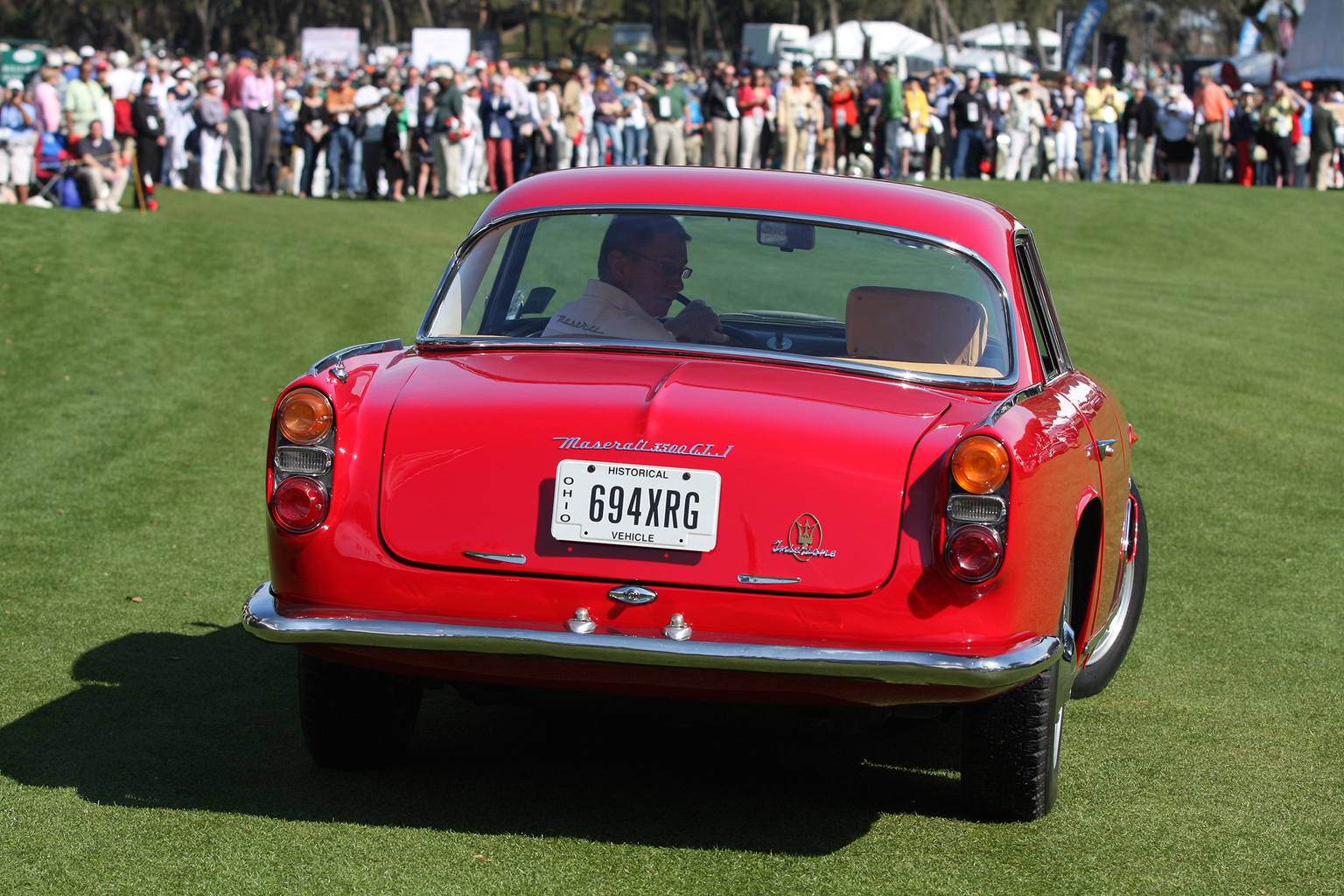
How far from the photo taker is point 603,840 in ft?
12.1

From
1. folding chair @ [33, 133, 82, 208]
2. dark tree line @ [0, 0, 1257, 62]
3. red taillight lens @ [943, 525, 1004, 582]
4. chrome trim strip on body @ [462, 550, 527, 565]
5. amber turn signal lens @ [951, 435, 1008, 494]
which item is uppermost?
dark tree line @ [0, 0, 1257, 62]

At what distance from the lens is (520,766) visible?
4.25 metres

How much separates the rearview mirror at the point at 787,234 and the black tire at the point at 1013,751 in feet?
4.83

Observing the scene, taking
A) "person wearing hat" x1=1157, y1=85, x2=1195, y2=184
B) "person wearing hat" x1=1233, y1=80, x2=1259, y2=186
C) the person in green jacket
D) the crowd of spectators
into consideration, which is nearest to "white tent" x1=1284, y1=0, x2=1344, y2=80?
the crowd of spectators

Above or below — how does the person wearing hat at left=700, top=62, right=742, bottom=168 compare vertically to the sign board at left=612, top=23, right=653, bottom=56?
below

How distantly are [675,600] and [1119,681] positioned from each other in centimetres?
247

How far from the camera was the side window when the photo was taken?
459 cm

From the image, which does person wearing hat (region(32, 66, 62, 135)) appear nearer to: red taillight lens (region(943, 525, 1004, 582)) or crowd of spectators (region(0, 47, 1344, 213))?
crowd of spectators (region(0, 47, 1344, 213))

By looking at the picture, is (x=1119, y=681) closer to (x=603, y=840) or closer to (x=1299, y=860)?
(x=1299, y=860)

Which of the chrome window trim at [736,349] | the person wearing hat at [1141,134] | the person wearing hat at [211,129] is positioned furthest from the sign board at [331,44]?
the chrome window trim at [736,349]

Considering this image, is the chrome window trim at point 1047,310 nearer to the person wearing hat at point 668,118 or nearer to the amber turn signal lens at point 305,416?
the amber turn signal lens at point 305,416

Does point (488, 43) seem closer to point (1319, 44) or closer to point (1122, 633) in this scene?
point (1319, 44)

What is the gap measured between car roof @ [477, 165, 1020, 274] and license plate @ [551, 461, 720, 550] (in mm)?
1281

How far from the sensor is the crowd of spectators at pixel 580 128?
19250 mm
